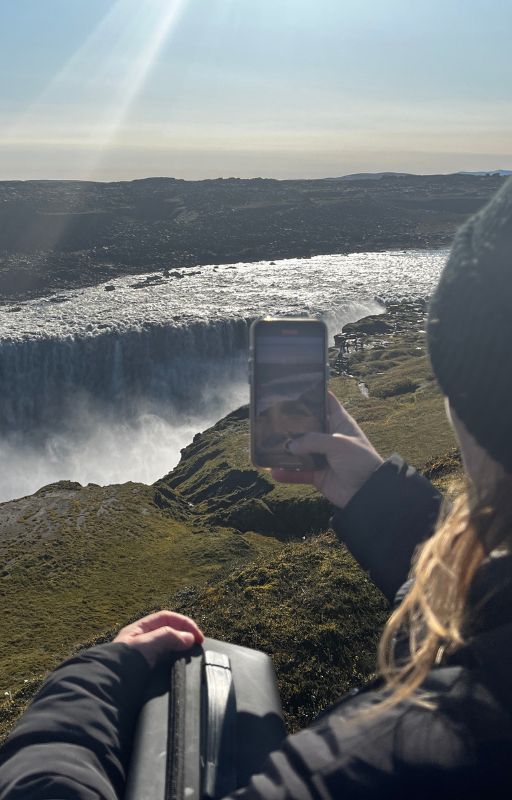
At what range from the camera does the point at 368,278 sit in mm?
86250

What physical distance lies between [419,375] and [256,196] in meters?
131

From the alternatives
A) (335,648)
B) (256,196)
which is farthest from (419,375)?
(256,196)

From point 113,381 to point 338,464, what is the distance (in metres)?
54.2

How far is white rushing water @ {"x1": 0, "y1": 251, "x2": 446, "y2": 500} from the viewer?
51.1 metres

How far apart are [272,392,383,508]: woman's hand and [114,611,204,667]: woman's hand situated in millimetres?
1001

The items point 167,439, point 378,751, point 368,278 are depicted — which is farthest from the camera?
point 368,278

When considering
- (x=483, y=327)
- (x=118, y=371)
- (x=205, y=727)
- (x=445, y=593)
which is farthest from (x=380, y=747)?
(x=118, y=371)

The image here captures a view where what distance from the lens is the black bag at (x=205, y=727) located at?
2637 mm

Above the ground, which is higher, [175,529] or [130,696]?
[130,696]

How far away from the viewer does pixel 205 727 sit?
2.90 meters

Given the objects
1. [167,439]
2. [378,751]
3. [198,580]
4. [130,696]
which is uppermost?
[378,751]

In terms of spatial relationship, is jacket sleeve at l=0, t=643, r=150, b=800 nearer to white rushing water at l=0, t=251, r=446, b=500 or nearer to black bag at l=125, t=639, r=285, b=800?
black bag at l=125, t=639, r=285, b=800

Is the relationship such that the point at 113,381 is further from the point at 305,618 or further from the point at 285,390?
the point at 285,390

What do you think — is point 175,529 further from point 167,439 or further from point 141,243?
point 141,243
